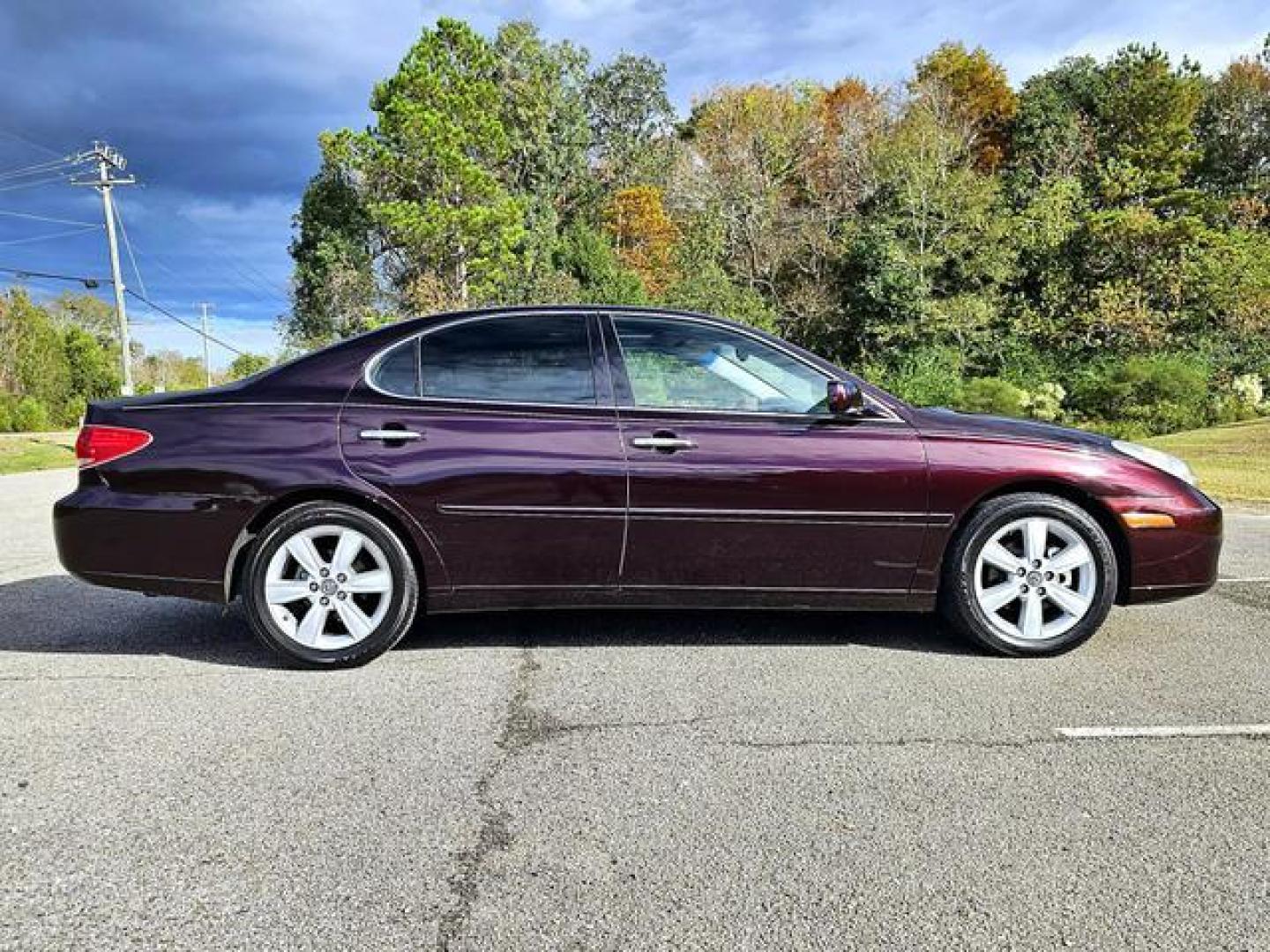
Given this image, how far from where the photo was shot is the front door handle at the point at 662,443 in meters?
3.92

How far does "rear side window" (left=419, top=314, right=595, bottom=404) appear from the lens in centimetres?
404

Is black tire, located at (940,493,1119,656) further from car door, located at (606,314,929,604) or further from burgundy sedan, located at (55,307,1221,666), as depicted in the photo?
car door, located at (606,314,929,604)

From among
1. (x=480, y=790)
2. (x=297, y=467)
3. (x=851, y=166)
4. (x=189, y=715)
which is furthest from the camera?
(x=851, y=166)

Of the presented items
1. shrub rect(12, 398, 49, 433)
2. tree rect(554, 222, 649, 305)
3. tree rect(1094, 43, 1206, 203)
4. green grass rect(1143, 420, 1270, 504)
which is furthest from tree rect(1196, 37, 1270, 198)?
shrub rect(12, 398, 49, 433)

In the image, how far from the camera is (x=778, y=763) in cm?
291

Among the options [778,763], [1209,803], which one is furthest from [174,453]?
[1209,803]

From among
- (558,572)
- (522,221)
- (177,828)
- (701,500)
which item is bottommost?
(177,828)

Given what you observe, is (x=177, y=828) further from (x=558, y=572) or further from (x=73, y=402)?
(x=73, y=402)

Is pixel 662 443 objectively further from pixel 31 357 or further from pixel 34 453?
pixel 31 357

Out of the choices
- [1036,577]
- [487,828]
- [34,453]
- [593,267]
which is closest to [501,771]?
[487,828]

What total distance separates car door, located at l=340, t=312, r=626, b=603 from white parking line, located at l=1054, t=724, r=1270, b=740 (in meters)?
1.93

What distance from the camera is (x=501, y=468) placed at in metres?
3.89

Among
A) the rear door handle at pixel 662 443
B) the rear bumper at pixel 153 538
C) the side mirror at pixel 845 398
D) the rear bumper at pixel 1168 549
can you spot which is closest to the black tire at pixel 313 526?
the rear bumper at pixel 153 538

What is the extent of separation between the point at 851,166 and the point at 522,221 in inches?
516
